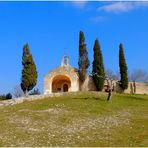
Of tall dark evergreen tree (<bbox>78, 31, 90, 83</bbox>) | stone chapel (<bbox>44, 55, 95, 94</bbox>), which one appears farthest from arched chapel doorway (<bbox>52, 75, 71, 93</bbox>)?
tall dark evergreen tree (<bbox>78, 31, 90, 83</bbox>)

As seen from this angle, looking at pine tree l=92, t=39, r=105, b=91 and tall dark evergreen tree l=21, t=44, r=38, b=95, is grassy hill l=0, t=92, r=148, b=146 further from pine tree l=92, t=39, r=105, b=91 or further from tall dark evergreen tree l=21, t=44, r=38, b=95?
pine tree l=92, t=39, r=105, b=91

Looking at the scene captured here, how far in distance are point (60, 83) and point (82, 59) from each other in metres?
5.89

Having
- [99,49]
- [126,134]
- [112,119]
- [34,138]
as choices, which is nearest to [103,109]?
[112,119]

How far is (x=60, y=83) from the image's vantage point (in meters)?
69.4

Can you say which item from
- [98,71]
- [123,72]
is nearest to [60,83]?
[98,71]

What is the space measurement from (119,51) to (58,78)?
1025 cm

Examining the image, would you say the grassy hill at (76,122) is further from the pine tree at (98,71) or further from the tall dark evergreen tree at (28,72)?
the pine tree at (98,71)

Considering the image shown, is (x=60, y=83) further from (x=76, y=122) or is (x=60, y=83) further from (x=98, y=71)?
(x=76, y=122)

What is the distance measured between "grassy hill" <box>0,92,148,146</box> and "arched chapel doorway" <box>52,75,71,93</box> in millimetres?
14615

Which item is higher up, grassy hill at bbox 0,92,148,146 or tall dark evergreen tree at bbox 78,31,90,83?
tall dark evergreen tree at bbox 78,31,90,83

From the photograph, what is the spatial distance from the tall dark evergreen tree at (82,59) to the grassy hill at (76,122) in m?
12.5

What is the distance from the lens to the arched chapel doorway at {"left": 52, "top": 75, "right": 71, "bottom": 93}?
223 ft

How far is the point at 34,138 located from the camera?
28609mm

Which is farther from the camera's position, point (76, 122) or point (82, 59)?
point (82, 59)
